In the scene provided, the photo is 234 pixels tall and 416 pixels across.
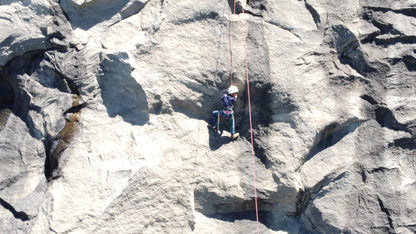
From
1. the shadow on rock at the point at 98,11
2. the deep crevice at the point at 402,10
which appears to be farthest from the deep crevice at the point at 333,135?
the shadow on rock at the point at 98,11

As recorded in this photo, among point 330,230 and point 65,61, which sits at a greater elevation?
point 65,61

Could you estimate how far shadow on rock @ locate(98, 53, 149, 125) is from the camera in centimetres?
712

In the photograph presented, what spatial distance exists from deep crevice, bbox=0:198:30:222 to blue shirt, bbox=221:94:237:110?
3.68 metres

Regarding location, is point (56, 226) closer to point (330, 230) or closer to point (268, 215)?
point (268, 215)

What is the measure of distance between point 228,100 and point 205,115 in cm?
64

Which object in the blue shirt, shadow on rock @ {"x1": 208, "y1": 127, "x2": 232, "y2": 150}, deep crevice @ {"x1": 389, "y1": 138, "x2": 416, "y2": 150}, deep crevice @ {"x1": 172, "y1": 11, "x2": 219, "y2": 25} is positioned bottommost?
shadow on rock @ {"x1": 208, "y1": 127, "x2": 232, "y2": 150}

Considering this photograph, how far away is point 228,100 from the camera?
718cm

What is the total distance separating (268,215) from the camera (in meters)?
7.42

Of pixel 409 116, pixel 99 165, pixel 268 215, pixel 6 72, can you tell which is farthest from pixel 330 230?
pixel 6 72

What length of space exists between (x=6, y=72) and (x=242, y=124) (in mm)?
4254

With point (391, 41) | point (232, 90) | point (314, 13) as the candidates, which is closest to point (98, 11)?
point (232, 90)

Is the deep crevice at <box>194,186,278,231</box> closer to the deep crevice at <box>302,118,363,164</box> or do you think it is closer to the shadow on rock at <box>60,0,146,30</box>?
the deep crevice at <box>302,118,363,164</box>

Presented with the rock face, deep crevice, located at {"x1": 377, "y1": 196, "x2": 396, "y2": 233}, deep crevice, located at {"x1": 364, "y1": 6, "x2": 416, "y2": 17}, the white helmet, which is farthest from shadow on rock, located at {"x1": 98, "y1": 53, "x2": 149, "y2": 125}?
deep crevice, located at {"x1": 364, "y1": 6, "x2": 416, "y2": 17}

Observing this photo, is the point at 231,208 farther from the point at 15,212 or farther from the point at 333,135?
the point at 15,212
